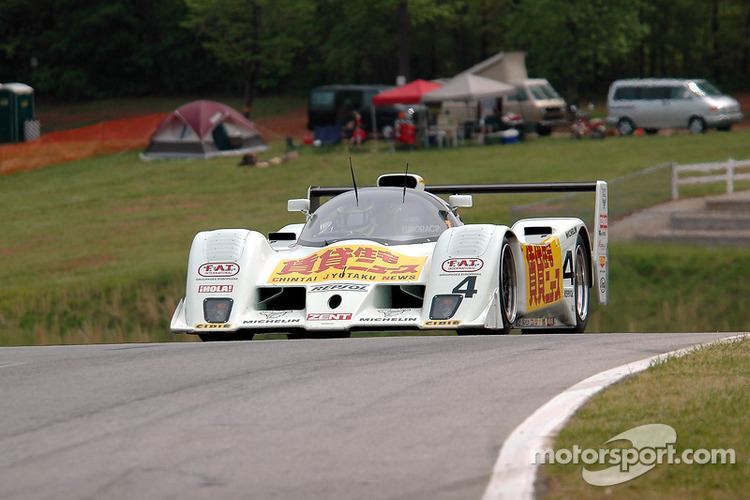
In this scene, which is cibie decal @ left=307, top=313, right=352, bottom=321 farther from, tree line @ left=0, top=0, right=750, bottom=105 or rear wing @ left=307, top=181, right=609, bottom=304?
tree line @ left=0, top=0, right=750, bottom=105

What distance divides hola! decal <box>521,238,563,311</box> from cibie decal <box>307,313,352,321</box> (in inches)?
76.5

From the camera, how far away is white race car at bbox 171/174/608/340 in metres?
11.9

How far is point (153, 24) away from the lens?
77812 mm

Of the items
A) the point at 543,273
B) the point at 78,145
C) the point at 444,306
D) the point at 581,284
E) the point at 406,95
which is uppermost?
the point at 444,306

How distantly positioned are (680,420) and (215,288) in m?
5.87

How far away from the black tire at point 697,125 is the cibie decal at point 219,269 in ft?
108

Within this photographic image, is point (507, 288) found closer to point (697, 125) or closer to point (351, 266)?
point (351, 266)

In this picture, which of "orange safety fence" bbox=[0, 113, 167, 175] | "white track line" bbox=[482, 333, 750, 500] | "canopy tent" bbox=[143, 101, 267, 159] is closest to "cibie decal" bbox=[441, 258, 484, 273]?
"white track line" bbox=[482, 333, 750, 500]

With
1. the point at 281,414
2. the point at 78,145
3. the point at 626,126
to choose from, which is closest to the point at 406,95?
the point at 626,126

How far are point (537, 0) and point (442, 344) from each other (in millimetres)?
46949

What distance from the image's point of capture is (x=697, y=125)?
1715 inches

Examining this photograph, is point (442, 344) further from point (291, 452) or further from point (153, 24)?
point (153, 24)

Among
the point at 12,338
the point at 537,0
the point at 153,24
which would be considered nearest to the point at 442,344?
the point at 12,338
